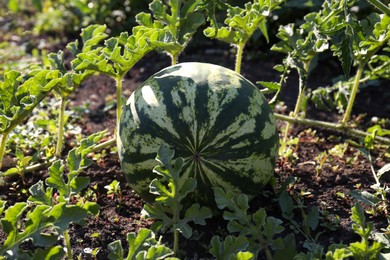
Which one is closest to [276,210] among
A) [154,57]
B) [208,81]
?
[208,81]

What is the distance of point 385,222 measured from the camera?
3.25 m

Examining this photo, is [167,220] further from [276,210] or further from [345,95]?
[345,95]

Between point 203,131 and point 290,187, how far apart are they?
30.0 inches

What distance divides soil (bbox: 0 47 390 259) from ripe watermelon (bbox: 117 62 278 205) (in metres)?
0.24

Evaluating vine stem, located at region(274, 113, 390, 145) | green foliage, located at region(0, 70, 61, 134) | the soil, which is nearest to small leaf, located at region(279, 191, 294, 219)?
the soil

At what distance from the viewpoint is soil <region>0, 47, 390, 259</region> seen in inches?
126

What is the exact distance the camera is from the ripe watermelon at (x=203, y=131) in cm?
301

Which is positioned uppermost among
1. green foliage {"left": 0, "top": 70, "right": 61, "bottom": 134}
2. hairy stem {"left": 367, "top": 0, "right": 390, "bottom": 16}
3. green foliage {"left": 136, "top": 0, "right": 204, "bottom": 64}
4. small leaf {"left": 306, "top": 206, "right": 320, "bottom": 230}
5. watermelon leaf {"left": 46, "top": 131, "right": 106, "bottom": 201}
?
hairy stem {"left": 367, "top": 0, "right": 390, "bottom": 16}

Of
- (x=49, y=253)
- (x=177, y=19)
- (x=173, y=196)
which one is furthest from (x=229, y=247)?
(x=177, y=19)

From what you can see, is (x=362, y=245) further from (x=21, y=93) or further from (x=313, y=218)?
(x=21, y=93)

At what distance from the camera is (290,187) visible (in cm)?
353

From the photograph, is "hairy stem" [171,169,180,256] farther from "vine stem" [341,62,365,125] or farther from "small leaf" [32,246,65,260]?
"vine stem" [341,62,365,125]

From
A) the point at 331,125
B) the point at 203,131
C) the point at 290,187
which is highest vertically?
the point at 203,131

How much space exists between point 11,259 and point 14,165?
134 cm
